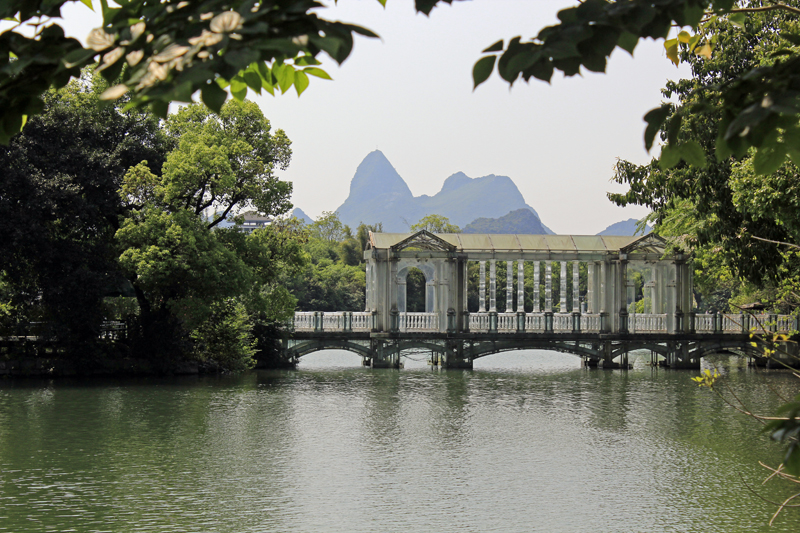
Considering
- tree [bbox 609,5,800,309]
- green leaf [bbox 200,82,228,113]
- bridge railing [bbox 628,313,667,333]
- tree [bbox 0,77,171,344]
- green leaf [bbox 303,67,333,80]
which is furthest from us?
bridge railing [bbox 628,313,667,333]

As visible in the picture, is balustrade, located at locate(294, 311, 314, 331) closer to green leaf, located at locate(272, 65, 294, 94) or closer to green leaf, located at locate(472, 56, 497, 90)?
green leaf, located at locate(272, 65, 294, 94)

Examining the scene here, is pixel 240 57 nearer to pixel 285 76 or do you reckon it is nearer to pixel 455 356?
pixel 285 76

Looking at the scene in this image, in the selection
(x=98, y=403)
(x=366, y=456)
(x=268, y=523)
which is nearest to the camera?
(x=268, y=523)

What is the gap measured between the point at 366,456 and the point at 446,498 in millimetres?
3046

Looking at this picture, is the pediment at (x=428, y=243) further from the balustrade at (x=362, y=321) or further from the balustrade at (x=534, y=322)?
the balustrade at (x=534, y=322)

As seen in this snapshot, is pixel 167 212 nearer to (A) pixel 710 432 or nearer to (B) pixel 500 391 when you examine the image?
(B) pixel 500 391

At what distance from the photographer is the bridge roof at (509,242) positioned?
101ft

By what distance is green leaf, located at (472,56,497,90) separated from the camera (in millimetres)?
2574

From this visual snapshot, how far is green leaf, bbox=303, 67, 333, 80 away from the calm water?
7523mm

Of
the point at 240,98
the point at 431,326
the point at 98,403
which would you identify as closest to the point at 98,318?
the point at 98,403

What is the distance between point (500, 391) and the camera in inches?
915

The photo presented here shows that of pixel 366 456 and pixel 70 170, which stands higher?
pixel 70 170

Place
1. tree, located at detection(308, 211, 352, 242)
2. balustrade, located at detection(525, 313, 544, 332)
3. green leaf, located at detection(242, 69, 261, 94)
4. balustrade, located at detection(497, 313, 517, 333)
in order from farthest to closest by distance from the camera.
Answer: tree, located at detection(308, 211, 352, 242), balustrade, located at detection(525, 313, 544, 332), balustrade, located at detection(497, 313, 517, 333), green leaf, located at detection(242, 69, 261, 94)

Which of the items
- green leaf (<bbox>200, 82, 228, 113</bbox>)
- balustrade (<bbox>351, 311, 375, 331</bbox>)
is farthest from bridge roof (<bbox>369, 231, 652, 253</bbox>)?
green leaf (<bbox>200, 82, 228, 113</bbox>)
